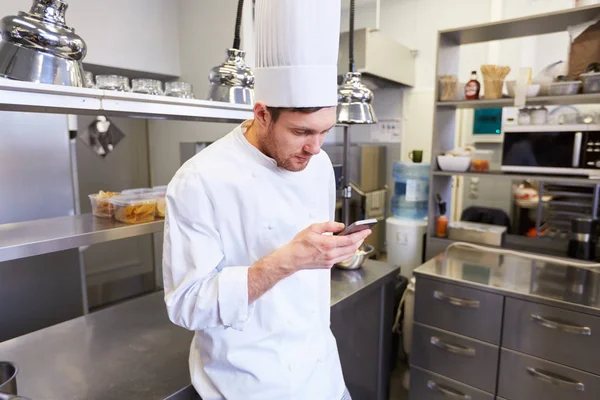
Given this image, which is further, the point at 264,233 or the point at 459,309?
the point at 459,309

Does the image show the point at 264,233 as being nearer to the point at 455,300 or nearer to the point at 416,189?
the point at 455,300

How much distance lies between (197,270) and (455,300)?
148 cm

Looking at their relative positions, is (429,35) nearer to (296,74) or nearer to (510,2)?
(510,2)

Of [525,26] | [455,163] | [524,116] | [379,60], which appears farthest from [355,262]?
[379,60]

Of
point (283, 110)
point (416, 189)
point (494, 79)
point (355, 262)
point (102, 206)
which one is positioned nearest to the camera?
point (283, 110)

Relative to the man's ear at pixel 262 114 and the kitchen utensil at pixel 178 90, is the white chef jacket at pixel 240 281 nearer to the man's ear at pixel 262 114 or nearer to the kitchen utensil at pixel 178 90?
the man's ear at pixel 262 114

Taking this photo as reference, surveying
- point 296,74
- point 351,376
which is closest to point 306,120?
point 296,74

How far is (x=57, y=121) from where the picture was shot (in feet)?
6.67

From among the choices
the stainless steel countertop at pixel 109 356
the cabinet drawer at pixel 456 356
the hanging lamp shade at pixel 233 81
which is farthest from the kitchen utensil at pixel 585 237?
the hanging lamp shade at pixel 233 81

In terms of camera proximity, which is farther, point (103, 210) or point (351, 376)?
point (351, 376)

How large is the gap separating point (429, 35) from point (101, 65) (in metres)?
2.70

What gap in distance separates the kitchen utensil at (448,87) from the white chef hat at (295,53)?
1617mm

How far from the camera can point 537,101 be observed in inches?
83.5

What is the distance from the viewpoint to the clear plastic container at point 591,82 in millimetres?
1923
